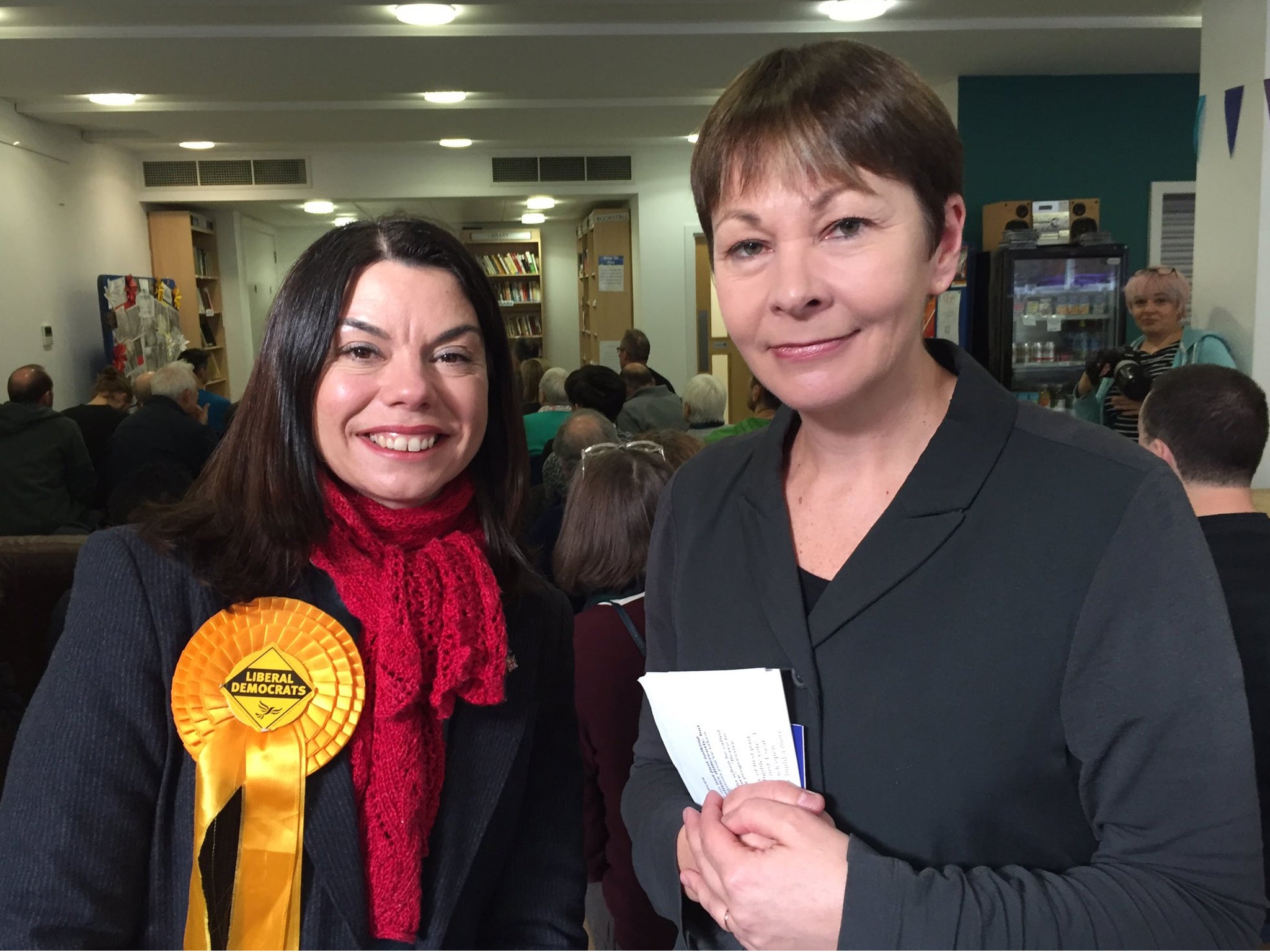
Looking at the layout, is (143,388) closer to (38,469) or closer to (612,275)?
(38,469)

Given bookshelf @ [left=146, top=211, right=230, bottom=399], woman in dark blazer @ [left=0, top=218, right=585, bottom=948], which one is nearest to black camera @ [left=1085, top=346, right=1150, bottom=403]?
woman in dark blazer @ [left=0, top=218, right=585, bottom=948]

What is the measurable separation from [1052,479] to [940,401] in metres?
0.17

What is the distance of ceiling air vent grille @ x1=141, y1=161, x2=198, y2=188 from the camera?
948 cm

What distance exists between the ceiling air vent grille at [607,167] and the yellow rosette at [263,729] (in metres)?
9.01

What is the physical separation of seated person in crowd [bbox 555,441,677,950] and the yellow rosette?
78cm

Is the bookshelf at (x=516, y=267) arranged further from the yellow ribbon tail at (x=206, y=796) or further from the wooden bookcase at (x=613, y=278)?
the yellow ribbon tail at (x=206, y=796)

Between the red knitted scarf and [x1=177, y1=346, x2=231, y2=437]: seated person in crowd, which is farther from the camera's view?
[x1=177, y1=346, x2=231, y2=437]: seated person in crowd

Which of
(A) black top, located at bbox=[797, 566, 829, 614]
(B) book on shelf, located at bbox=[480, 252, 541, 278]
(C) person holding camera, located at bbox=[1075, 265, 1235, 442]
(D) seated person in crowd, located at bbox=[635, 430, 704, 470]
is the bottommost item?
(D) seated person in crowd, located at bbox=[635, 430, 704, 470]

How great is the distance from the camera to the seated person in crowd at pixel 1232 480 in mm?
1805

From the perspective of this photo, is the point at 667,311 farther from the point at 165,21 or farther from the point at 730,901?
the point at 730,901

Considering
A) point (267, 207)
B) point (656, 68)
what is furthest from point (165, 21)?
point (267, 207)

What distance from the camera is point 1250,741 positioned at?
2.76 feet

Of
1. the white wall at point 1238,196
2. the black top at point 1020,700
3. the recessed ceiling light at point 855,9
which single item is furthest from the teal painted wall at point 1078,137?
the black top at point 1020,700

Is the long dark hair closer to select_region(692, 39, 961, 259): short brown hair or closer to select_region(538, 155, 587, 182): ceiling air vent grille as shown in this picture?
select_region(692, 39, 961, 259): short brown hair
